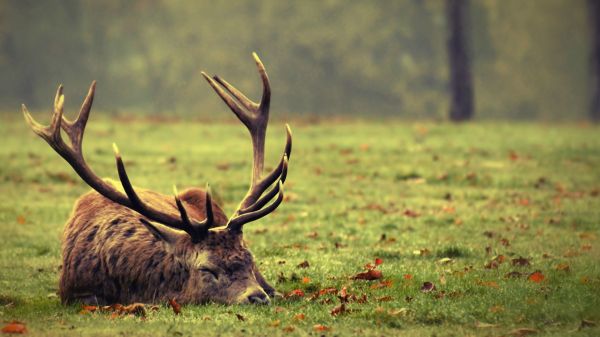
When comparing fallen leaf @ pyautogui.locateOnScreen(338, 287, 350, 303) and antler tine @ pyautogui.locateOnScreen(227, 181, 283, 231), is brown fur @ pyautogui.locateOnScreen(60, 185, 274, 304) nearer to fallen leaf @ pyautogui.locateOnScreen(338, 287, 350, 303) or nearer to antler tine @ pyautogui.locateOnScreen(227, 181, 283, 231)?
antler tine @ pyautogui.locateOnScreen(227, 181, 283, 231)

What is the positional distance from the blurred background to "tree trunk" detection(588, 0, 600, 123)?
76.6 ft

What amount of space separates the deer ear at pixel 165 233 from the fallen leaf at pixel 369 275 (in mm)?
2076

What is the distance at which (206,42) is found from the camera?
6962 cm

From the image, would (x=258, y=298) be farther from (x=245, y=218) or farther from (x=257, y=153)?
(x=257, y=153)

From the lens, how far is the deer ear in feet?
31.1

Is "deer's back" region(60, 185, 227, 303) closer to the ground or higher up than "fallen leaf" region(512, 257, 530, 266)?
higher up

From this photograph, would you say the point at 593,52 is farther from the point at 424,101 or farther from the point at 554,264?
the point at 554,264

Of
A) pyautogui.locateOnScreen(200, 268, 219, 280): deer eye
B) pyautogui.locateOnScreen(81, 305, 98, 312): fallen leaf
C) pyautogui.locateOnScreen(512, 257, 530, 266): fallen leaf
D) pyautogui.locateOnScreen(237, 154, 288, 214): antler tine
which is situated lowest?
pyautogui.locateOnScreen(512, 257, 530, 266): fallen leaf

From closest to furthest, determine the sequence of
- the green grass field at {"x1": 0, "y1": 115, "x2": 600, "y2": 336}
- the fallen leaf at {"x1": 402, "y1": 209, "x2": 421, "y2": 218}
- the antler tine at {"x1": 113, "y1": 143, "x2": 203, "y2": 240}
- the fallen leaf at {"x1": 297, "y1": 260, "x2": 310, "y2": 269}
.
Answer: the green grass field at {"x1": 0, "y1": 115, "x2": 600, "y2": 336}
the antler tine at {"x1": 113, "y1": 143, "x2": 203, "y2": 240}
the fallen leaf at {"x1": 297, "y1": 260, "x2": 310, "y2": 269}
the fallen leaf at {"x1": 402, "y1": 209, "x2": 421, "y2": 218}

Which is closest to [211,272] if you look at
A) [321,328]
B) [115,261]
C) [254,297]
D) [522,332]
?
[254,297]

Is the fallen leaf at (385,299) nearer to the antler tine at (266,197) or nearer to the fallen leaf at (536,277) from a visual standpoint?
the antler tine at (266,197)

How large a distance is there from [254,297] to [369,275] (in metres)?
1.87

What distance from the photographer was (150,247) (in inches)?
381

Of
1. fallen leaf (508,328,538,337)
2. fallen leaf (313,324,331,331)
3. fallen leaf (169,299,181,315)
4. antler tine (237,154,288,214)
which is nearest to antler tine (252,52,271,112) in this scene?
antler tine (237,154,288,214)
